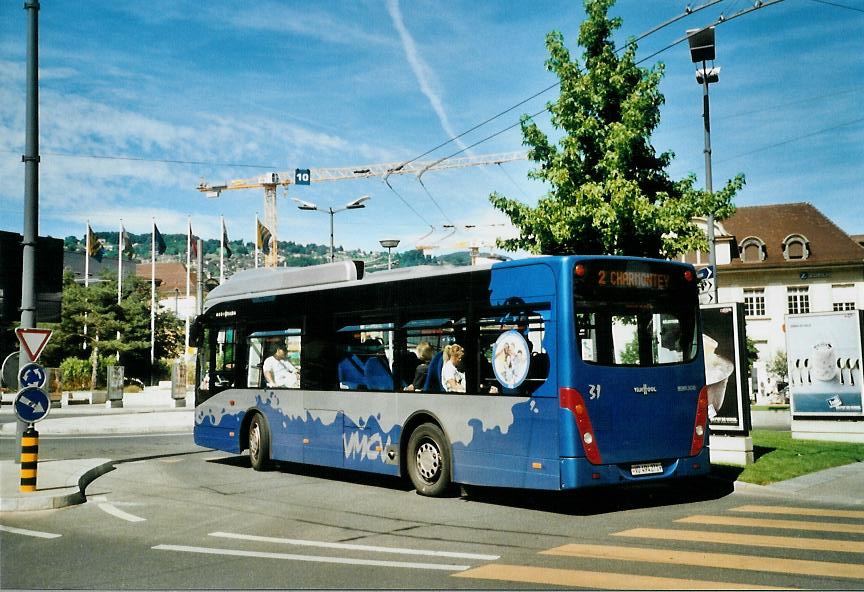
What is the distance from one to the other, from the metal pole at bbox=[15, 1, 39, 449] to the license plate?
1010 cm

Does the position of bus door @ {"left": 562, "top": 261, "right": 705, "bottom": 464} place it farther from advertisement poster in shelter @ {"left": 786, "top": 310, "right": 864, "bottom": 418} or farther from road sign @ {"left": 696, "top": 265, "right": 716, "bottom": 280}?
advertisement poster in shelter @ {"left": 786, "top": 310, "right": 864, "bottom": 418}

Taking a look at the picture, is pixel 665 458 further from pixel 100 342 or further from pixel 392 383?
pixel 100 342

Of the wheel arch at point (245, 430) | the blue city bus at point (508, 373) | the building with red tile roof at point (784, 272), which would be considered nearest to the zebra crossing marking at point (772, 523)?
the blue city bus at point (508, 373)

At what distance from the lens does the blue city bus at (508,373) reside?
9.71m

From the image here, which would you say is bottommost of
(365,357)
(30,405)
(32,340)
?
A: (30,405)

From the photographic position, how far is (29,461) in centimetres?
1148

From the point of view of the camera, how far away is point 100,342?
208 ft

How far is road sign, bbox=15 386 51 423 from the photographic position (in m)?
11.7

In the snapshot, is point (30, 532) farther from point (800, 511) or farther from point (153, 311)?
point (153, 311)

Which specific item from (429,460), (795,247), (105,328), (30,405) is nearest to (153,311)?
(105,328)

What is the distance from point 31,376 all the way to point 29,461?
4.48ft

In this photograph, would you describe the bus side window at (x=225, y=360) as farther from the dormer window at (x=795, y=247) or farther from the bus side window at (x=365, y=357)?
the dormer window at (x=795, y=247)

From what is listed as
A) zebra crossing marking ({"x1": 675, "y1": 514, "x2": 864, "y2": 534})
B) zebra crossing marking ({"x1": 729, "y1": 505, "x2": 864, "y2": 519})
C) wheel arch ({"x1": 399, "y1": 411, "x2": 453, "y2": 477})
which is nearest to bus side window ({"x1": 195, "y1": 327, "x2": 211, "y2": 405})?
wheel arch ({"x1": 399, "y1": 411, "x2": 453, "y2": 477})

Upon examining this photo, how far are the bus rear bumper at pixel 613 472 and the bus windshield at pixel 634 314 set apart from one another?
1.16m
